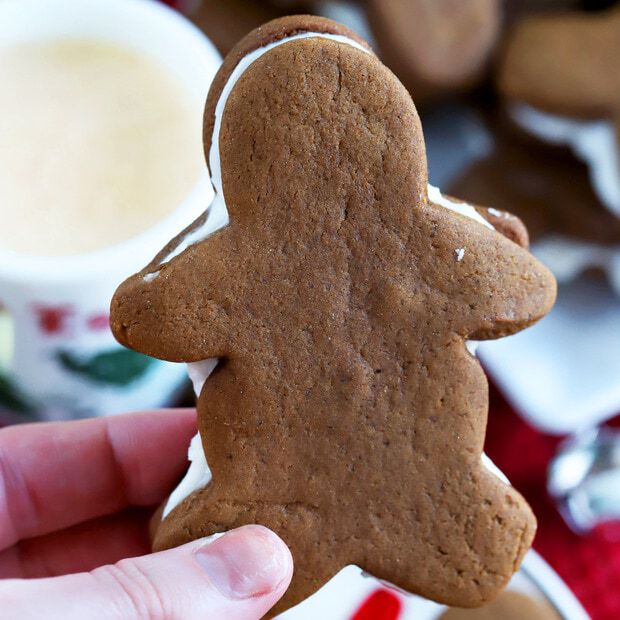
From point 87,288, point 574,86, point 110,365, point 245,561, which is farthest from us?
point 574,86

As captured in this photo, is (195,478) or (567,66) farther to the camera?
(567,66)

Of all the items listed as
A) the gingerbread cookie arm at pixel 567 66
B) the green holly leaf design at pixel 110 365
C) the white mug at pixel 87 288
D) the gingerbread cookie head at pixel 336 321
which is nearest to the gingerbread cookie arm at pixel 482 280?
the gingerbread cookie head at pixel 336 321

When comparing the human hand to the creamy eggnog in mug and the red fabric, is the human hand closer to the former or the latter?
the creamy eggnog in mug

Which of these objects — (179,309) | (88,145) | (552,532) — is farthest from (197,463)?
(552,532)

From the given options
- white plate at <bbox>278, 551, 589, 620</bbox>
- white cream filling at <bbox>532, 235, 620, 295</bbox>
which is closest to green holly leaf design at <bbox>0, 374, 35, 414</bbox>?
white plate at <bbox>278, 551, 589, 620</bbox>

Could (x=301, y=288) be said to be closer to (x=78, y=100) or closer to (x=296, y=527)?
(x=296, y=527)

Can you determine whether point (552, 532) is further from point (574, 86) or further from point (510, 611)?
point (574, 86)
